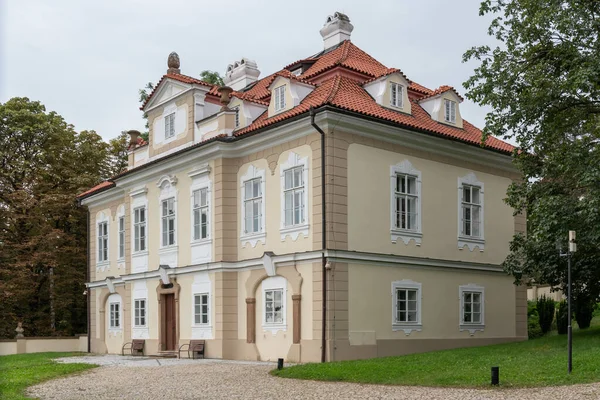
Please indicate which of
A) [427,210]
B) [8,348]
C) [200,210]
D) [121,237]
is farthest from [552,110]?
[8,348]

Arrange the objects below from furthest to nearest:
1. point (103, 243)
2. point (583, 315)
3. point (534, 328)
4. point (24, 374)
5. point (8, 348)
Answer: point (103, 243)
point (8, 348)
point (534, 328)
point (583, 315)
point (24, 374)

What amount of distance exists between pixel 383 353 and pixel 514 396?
9.32 m

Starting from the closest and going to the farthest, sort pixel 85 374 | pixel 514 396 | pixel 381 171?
pixel 514 396
pixel 85 374
pixel 381 171

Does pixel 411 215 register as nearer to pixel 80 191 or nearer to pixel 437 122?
pixel 437 122

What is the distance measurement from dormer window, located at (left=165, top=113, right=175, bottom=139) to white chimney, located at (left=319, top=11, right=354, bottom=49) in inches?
237

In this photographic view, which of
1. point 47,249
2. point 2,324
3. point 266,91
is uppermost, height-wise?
point 266,91

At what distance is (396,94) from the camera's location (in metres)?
24.5

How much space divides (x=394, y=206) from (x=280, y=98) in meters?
4.65

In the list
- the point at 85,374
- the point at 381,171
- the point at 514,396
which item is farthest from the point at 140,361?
the point at 514,396

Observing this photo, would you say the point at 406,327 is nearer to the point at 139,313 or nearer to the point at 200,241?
the point at 200,241

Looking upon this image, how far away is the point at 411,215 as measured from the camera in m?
24.2

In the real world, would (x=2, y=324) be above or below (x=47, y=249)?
below

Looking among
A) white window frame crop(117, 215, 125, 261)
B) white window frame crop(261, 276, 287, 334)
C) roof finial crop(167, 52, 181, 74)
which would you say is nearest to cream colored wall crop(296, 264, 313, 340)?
white window frame crop(261, 276, 287, 334)

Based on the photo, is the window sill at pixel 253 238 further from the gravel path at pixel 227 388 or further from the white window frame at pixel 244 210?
the gravel path at pixel 227 388
